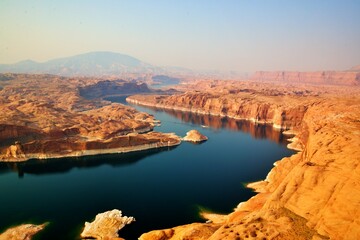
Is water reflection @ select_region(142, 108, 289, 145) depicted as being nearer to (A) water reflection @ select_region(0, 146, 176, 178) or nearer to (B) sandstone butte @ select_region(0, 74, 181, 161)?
(B) sandstone butte @ select_region(0, 74, 181, 161)

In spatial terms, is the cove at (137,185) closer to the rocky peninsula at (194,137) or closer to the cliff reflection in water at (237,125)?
the rocky peninsula at (194,137)

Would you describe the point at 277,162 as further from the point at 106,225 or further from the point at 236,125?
the point at 236,125

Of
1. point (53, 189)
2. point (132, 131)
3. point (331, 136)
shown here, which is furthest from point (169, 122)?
point (331, 136)

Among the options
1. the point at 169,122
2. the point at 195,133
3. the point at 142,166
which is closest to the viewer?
the point at 142,166

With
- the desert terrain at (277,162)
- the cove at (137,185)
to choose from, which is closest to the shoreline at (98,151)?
the desert terrain at (277,162)

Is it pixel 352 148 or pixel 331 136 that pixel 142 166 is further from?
pixel 352 148

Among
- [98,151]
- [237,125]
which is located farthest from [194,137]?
[237,125]

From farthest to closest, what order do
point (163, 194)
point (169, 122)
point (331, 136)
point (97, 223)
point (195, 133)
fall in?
point (169, 122) < point (195, 133) < point (163, 194) < point (331, 136) < point (97, 223)
